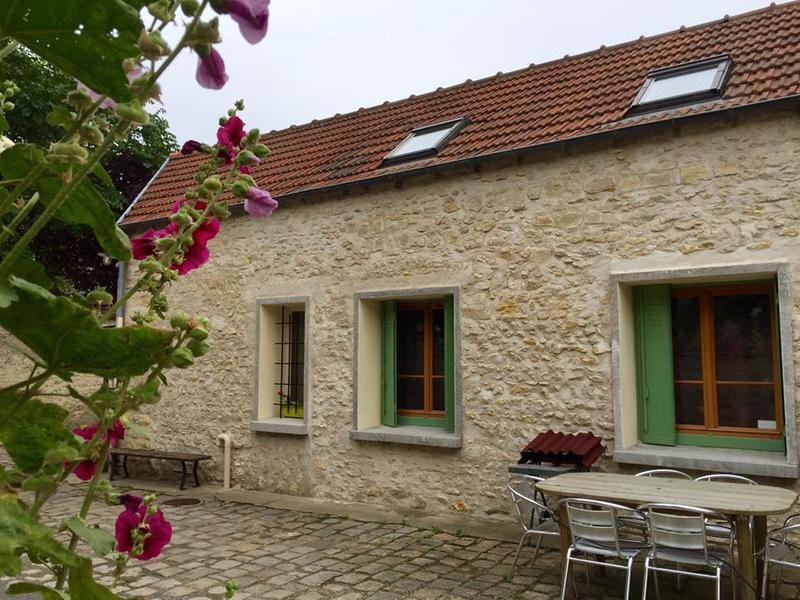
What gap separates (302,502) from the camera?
7523 mm

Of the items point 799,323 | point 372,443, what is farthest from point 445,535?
point 799,323

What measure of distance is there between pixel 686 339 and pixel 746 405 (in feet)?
2.46

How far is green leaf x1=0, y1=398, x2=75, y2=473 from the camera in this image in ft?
2.41

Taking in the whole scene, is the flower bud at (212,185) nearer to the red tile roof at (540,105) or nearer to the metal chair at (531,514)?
the metal chair at (531,514)

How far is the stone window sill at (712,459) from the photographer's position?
16.9 feet

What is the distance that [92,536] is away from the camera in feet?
2.41

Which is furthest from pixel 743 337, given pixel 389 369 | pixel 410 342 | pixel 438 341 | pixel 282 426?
pixel 282 426

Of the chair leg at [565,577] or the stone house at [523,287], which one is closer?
the chair leg at [565,577]

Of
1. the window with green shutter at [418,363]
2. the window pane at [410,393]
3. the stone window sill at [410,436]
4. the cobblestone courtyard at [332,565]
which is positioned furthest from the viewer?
the window pane at [410,393]

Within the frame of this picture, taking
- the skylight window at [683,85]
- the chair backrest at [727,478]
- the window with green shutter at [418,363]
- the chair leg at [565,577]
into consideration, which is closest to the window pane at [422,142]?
the window with green shutter at [418,363]

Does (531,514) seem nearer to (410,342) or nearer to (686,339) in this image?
(686,339)

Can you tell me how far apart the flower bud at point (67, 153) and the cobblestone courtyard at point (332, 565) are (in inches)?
170

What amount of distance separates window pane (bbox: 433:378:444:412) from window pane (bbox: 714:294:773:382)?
287cm

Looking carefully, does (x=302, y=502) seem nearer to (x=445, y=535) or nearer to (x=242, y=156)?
(x=445, y=535)
